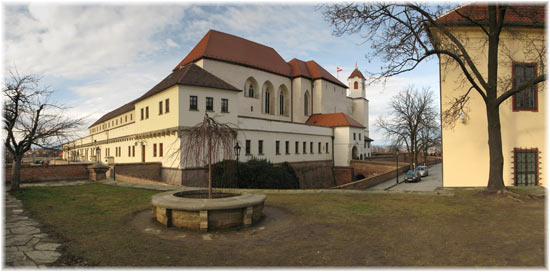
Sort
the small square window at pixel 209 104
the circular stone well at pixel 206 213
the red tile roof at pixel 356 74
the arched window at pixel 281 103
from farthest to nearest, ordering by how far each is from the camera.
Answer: the red tile roof at pixel 356 74 < the arched window at pixel 281 103 < the small square window at pixel 209 104 < the circular stone well at pixel 206 213

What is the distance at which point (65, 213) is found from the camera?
9156 millimetres

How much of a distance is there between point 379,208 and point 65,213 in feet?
30.0

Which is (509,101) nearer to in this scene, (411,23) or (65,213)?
(411,23)

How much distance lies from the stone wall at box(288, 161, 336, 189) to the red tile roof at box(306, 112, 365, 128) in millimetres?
5645

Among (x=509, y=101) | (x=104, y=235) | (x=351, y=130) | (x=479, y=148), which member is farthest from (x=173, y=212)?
(x=351, y=130)

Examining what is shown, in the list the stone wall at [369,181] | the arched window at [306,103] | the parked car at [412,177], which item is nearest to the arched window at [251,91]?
the arched window at [306,103]

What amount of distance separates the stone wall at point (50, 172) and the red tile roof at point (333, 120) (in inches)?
1280

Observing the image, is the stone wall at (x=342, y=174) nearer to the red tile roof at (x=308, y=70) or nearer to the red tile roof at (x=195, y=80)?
the red tile roof at (x=308, y=70)

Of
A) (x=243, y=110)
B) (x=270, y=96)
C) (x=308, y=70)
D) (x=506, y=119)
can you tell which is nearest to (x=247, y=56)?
(x=270, y=96)

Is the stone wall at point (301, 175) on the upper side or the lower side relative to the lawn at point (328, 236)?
lower

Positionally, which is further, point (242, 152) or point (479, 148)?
point (242, 152)

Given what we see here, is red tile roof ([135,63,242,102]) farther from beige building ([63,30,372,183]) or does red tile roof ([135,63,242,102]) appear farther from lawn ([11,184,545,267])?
lawn ([11,184,545,267])

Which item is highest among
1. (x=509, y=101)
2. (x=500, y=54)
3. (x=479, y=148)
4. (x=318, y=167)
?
(x=500, y=54)

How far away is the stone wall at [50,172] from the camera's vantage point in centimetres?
1872
